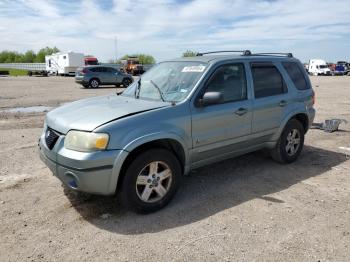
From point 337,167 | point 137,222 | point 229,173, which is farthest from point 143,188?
point 337,167

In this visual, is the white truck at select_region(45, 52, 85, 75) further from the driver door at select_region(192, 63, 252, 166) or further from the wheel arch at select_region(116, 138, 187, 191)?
the wheel arch at select_region(116, 138, 187, 191)

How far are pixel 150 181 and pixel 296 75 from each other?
345 cm

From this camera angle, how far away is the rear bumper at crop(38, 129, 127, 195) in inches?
142

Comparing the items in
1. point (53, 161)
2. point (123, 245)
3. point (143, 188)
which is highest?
point (53, 161)

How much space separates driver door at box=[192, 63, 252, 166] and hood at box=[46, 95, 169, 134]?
0.57 m

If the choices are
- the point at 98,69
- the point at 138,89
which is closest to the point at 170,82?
the point at 138,89

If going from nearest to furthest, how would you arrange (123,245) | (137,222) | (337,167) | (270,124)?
(123,245) → (137,222) → (270,124) → (337,167)

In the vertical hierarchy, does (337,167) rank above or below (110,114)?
below

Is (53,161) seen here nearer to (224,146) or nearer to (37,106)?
(224,146)

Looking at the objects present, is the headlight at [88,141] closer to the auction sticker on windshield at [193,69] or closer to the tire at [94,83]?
the auction sticker on windshield at [193,69]

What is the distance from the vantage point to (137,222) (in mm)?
3912

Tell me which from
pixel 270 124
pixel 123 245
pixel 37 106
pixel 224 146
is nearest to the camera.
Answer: pixel 123 245

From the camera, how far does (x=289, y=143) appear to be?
19.4 feet

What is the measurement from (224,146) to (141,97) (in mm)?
1319
